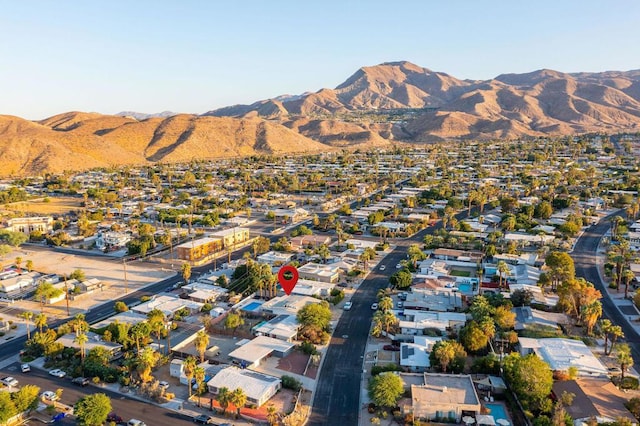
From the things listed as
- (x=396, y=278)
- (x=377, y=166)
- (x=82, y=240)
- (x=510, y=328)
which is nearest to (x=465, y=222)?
(x=396, y=278)

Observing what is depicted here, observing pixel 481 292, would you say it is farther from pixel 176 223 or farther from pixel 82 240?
pixel 82 240

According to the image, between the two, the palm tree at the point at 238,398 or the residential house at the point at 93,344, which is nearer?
the palm tree at the point at 238,398

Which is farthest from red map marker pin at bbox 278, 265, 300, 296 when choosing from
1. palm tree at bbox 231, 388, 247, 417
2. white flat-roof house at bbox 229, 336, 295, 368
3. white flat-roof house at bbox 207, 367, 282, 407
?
palm tree at bbox 231, 388, 247, 417

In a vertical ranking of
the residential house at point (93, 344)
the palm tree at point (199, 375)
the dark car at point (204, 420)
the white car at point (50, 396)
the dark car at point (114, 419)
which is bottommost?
the dark car at point (204, 420)

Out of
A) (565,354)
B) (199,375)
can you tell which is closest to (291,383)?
(199,375)

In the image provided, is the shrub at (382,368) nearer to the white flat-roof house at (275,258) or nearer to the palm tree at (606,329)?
the palm tree at (606,329)

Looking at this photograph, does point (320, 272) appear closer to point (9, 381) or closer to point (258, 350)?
point (258, 350)

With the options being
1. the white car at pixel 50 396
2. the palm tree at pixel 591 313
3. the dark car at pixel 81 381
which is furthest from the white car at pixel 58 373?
the palm tree at pixel 591 313
